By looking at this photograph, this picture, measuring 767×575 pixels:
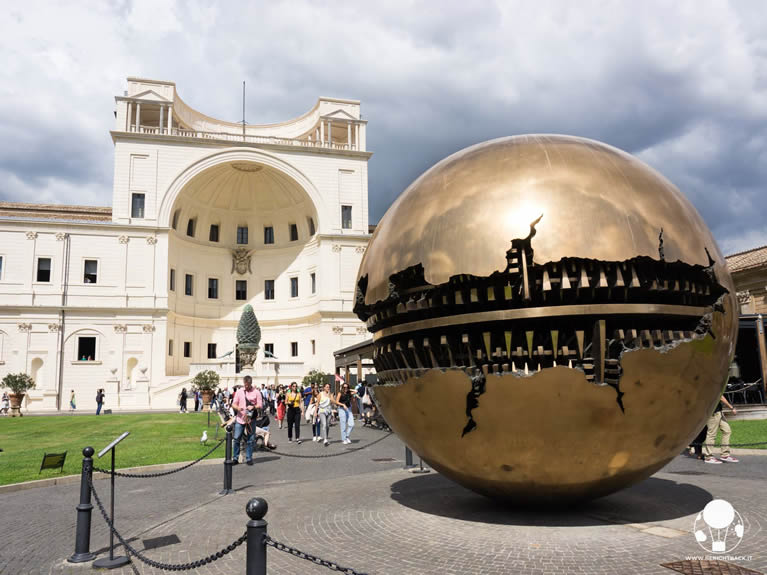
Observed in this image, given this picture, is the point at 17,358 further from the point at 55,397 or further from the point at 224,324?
the point at 224,324

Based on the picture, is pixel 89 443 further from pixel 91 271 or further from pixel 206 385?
pixel 91 271

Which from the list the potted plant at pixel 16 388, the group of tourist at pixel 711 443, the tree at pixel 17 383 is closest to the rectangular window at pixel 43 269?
the potted plant at pixel 16 388

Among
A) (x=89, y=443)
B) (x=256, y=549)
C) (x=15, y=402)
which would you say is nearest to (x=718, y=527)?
(x=256, y=549)

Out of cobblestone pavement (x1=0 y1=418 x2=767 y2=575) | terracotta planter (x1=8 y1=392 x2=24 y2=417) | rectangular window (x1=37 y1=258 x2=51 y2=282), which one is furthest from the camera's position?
rectangular window (x1=37 y1=258 x2=51 y2=282)

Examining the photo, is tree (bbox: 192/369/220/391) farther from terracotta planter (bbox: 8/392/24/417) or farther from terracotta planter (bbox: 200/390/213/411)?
terracotta planter (bbox: 8/392/24/417)

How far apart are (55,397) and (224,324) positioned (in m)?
15.6

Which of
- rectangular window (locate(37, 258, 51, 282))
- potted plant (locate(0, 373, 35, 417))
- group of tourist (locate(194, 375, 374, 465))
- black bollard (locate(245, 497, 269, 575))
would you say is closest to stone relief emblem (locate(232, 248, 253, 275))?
rectangular window (locate(37, 258, 51, 282))

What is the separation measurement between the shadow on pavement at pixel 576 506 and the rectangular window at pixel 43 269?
153 feet

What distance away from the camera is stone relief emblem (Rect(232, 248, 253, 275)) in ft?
182

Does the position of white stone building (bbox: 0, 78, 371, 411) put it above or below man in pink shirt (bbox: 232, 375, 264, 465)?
above

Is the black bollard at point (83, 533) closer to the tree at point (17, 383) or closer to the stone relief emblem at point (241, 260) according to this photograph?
the tree at point (17, 383)

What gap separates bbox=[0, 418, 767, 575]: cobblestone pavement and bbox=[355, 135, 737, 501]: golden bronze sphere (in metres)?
0.49

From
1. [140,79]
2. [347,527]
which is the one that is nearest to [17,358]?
[140,79]

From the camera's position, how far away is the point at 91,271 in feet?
153
